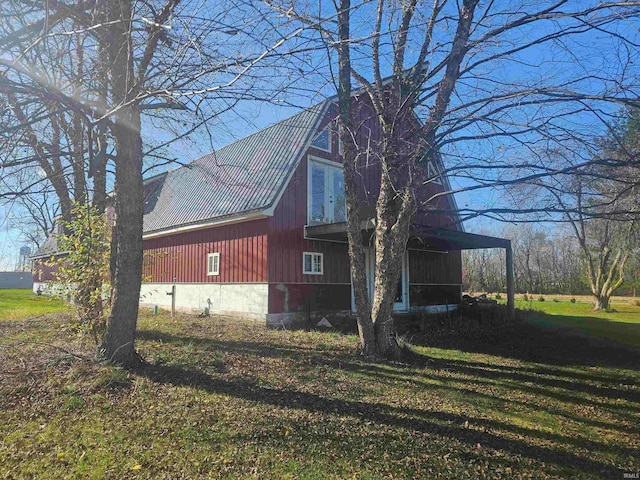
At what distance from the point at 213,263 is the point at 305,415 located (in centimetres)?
974

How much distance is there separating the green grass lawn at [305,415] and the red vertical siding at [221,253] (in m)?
3.94

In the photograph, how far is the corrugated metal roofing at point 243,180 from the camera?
11844 mm

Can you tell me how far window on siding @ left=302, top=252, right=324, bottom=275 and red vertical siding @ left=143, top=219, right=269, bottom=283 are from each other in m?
1.51

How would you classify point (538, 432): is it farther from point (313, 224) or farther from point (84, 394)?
point (313, 224)

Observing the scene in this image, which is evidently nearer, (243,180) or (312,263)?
(312,263)

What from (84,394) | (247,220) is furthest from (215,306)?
(84,394)

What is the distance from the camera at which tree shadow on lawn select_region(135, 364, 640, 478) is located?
368cm

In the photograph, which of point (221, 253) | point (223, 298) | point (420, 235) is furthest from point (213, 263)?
point (420, 235)

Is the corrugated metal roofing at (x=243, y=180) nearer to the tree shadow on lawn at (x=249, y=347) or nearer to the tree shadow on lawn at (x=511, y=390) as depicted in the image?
the tree shadow on lawn at (x=249, y=347)

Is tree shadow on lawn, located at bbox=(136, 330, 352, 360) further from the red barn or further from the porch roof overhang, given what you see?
the porch roof overhang

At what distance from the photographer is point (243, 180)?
1298cm

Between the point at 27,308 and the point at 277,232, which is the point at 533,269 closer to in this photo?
the point at 277,232

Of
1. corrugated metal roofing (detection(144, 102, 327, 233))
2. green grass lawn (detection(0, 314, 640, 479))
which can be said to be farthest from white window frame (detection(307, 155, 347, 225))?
green grass lawn (detection(0, 314, 640, 479))

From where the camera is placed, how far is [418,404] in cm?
486
